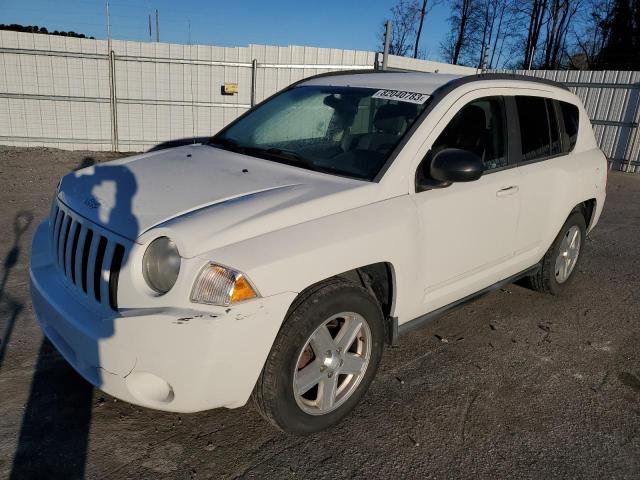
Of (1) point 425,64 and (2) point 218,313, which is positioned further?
(1) point 425,64

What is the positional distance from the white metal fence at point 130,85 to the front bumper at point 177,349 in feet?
36.1

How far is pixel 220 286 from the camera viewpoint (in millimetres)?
2141

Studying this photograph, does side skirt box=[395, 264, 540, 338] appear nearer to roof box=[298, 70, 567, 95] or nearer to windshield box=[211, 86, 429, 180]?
windshield box=[211, 86, 429, 180]

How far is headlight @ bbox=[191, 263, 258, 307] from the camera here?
6.99ft

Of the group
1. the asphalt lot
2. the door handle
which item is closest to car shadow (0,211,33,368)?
the asphalt lot

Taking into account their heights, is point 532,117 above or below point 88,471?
above

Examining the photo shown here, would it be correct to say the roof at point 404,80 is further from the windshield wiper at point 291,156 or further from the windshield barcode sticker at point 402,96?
the windshield wiper at point 291,156

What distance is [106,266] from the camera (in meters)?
2.33

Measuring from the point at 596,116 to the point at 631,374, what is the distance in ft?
42.6

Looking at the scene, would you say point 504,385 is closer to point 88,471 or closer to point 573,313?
point 573,313

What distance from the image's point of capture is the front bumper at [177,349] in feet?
6.89

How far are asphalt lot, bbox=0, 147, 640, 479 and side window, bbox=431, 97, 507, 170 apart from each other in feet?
4.42

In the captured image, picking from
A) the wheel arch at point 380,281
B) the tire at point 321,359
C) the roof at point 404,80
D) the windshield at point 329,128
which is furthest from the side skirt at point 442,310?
the roof at point 404,80

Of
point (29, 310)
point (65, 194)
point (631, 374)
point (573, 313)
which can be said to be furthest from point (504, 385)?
point (29, 310)
